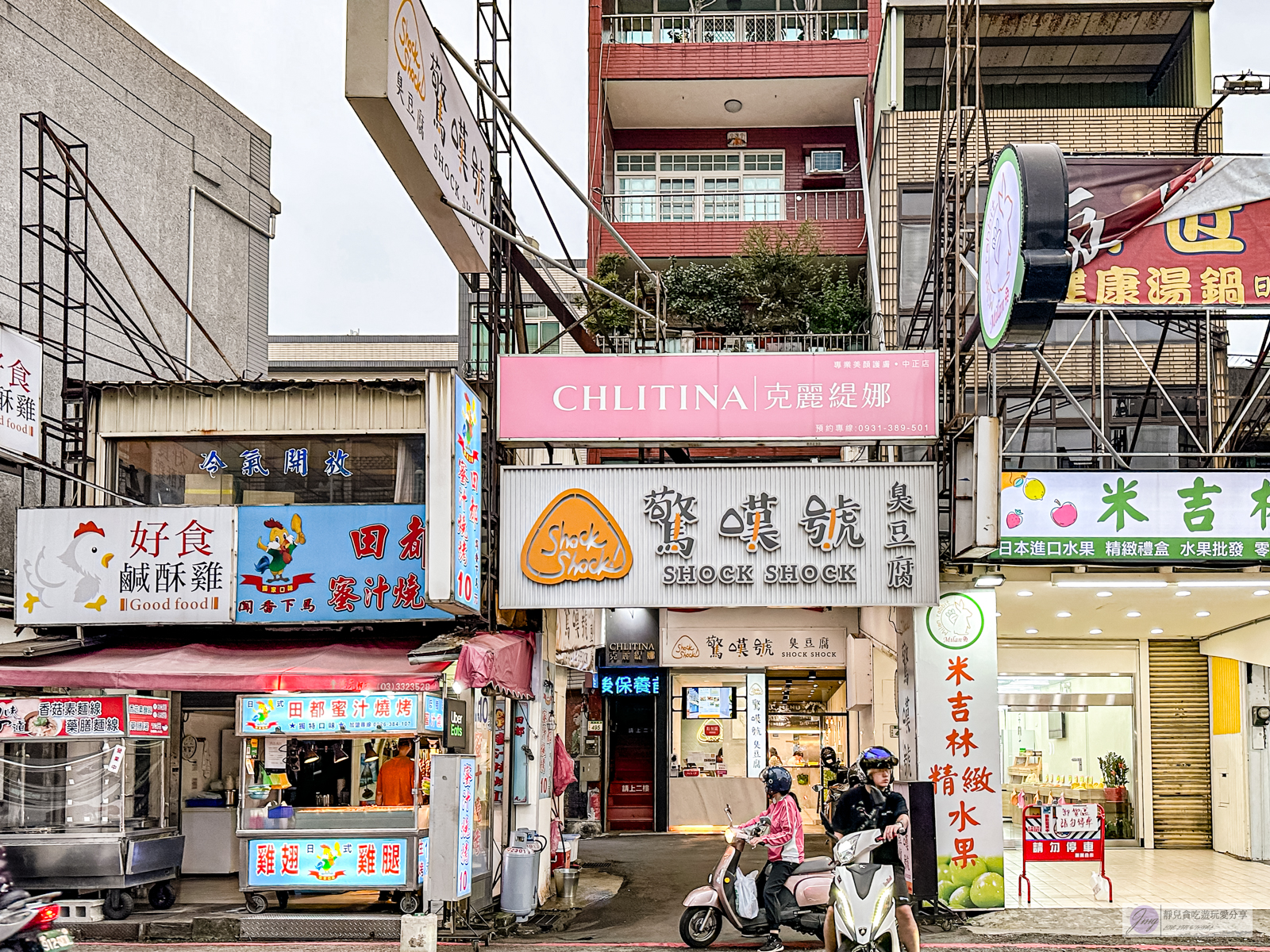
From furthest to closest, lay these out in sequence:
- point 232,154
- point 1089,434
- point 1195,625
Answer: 1. point 232,154
2. point 1089,434
3. point 1195,625

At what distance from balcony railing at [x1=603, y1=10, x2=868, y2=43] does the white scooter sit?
2173cm

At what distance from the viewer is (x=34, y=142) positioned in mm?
19906

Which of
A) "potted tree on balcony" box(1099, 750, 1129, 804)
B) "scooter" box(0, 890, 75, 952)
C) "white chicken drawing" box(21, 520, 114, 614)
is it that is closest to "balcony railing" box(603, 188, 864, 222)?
"potted tree on balcony" box(1099, 750, 1129, 804)

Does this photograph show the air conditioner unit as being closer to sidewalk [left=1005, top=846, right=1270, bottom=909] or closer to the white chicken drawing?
sidewalk [left=1005, top=846, right=1270, bottom=909]

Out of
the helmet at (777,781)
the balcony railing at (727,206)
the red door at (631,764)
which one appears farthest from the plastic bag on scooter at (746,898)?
the balcony railing at (727,206)

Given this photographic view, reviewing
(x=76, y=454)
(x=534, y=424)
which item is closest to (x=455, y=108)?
(x=534, y=424)

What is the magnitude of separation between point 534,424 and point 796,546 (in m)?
3.13

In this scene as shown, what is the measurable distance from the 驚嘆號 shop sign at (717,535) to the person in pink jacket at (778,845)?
2.42 metres

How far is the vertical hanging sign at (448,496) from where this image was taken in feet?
42.7

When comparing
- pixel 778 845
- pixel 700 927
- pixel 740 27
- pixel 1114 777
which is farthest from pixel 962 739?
pixel 740 27

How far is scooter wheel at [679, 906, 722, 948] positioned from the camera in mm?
12805

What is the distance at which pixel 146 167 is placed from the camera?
898 inches

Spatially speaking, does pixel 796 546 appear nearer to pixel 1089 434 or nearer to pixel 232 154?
pixel 1089 434

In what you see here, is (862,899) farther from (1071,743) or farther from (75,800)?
(1071,743)
